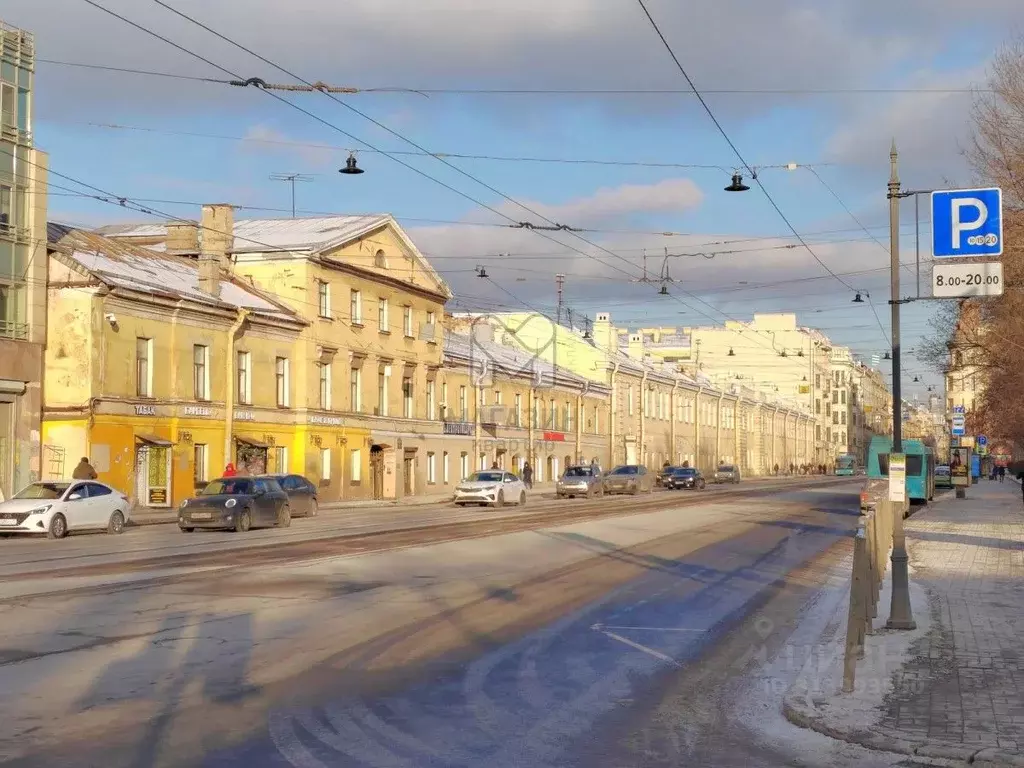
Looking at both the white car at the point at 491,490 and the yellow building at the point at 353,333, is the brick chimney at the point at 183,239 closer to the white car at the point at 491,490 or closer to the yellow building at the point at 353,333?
the yellow building at the point at 353,333

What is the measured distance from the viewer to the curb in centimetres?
796

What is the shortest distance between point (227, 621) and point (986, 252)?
945 centimetres

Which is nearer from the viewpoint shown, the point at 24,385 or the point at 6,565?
the point at 6,565

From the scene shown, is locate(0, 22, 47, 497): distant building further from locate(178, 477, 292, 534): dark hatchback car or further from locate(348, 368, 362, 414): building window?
locate(348, 368, 362, 414): building window

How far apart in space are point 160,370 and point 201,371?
2668 millimetres

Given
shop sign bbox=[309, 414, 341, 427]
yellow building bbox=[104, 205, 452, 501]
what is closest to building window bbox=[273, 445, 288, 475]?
yellow building bbox=[104, 205, 452, 501]

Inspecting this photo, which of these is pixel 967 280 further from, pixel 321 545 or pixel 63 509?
pixel 63 509

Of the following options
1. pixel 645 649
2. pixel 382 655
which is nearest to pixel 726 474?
pixel 645 649

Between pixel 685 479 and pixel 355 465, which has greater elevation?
pixel 355 465

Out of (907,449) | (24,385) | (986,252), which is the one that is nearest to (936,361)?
(907,449)

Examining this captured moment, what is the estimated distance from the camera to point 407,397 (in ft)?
213

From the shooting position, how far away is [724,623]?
1552cm

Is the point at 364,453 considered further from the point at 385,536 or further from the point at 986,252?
the point at 986,252

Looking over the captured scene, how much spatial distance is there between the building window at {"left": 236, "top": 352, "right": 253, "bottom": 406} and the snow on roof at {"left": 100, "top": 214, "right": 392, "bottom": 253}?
5855 mm
